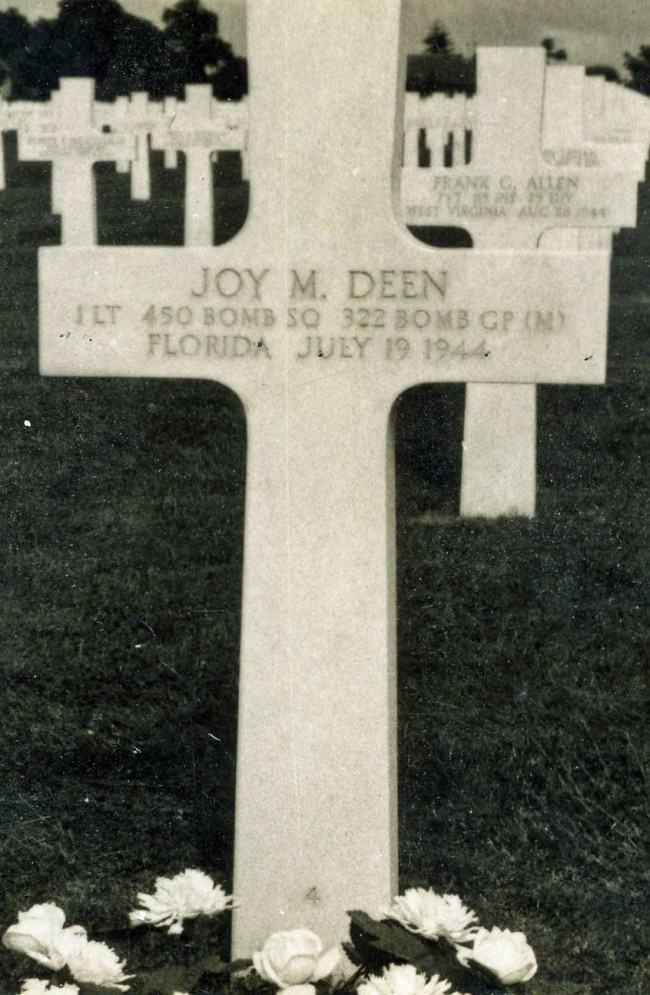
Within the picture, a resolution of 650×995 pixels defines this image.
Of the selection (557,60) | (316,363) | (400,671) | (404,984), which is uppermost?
(557,60)

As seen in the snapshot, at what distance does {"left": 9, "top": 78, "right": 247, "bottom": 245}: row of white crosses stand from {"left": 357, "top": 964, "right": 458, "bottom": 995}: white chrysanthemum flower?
6178 millimetres

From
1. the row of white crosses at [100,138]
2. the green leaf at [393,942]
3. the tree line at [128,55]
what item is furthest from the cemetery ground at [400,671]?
the tree line at [128,55]

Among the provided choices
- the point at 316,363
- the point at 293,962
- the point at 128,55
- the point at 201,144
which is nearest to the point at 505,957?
the point at 293,962

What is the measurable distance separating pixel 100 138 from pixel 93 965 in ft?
22.7

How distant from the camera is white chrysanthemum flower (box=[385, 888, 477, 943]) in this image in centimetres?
229

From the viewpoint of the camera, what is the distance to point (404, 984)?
207 cm

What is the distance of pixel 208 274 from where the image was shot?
279 centimetres

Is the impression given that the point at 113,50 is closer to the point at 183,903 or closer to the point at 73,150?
the point at 73,150

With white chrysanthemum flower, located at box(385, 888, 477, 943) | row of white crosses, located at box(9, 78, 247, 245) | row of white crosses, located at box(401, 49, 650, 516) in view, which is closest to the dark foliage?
row of white crosses, located at box(9, 78, 247, 245)

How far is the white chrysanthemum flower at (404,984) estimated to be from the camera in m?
2.06

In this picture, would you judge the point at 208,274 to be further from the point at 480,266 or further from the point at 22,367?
the point at 22,367

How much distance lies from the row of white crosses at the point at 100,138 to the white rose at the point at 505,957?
616cm

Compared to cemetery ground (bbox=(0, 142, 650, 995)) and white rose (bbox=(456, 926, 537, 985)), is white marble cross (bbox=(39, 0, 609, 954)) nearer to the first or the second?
cemetery ground (bbox=(0, 142, 650, 995))

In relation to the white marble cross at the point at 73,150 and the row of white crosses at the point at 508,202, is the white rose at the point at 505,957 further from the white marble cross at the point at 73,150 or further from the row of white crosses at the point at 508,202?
the white marble cross at the point at 73,150
